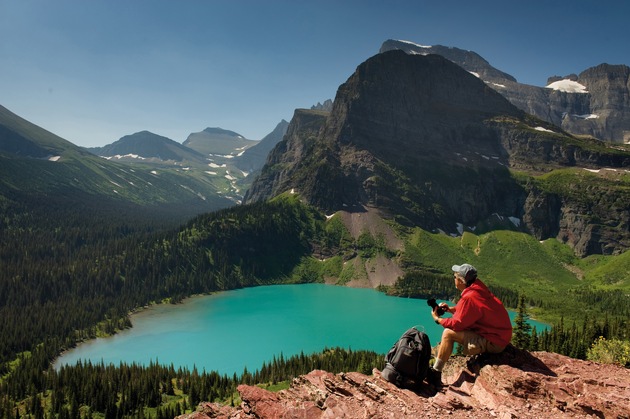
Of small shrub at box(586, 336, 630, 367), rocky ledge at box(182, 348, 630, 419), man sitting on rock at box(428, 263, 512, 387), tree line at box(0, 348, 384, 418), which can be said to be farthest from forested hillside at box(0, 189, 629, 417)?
man sitting on rock at box(428, 263, 512, 387)

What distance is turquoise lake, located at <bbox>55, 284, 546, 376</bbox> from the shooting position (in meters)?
106

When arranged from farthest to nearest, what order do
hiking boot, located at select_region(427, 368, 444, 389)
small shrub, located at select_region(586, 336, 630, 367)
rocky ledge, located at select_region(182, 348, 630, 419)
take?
small shrub, located at select_region(586, 336, 630, 367)
hiking boot, located at select_region(427, 368, 444, 389)
rocky ledge, located at select_region(182, 348, 630, 419)

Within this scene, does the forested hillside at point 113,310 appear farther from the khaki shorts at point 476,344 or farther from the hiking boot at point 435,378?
the hiking boot at point 435,378

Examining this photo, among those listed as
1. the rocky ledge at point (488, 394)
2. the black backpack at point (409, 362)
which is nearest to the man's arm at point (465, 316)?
the black backpack at point (409, 362)

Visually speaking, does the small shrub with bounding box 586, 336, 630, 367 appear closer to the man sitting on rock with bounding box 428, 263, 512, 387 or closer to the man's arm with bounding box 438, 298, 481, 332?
the man sitting on rock with bounding box 428, 263, 512, 387

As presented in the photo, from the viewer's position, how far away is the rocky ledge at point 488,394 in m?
12.7

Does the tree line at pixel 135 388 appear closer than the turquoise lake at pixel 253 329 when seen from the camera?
Yes

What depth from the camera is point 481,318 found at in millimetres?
14250

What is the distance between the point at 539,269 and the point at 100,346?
185 meters

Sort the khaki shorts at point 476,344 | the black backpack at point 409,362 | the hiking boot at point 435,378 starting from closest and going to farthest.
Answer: the black backpack at point 409,362 < the khaki shorts at point 476,344 < the hiking boot at point 435,378

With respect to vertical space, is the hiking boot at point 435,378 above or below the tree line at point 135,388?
above

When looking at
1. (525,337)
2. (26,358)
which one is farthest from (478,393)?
(26,358)

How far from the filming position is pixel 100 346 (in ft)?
375

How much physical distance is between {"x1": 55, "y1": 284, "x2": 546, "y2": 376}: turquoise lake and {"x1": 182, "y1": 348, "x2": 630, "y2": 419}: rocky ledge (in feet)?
281
